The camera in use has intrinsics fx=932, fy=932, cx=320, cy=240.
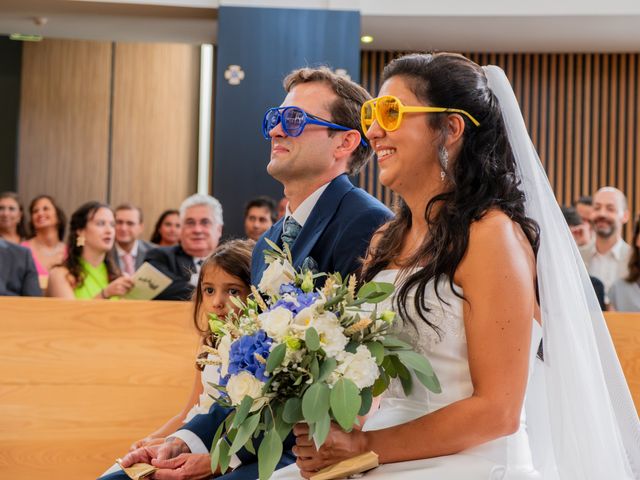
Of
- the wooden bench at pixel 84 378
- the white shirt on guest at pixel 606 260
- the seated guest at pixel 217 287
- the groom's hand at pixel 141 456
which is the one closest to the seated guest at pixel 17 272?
the wooden bench at pixel 84 378

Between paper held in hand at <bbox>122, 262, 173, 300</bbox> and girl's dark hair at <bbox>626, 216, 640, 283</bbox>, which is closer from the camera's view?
paper held in hand at <bbox>122, 262, 173, 300</bbox>

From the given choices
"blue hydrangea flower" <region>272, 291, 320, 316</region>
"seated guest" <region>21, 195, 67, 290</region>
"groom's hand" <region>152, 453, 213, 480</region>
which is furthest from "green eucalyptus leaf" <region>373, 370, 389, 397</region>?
"seated guest" <region>21, 195, 67, 290</region>

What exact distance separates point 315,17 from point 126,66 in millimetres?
3622

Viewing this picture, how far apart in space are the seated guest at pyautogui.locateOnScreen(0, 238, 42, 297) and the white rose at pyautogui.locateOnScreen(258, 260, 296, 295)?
323cm

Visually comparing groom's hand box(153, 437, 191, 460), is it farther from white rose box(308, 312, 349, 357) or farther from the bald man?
the bald man

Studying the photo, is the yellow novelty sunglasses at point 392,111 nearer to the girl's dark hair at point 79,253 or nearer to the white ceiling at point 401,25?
the girl's dark hair at point 79,253

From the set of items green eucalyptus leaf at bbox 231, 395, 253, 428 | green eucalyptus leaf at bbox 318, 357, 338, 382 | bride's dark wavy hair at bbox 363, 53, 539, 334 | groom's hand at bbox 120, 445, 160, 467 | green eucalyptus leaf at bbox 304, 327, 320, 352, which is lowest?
groom's hand at bbox 120, 445, 160, 467

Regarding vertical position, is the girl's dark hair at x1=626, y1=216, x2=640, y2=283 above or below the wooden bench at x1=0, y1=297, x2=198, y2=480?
above

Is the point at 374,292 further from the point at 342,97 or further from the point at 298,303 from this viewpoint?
the point at 342,97

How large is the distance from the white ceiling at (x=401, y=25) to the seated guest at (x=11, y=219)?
206 centimetres

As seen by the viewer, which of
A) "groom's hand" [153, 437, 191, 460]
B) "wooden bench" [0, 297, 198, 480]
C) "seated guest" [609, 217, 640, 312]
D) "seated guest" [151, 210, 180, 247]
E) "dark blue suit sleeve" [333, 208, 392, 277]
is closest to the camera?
"dark blue suit sleeve" [333, 208, 392, 277]

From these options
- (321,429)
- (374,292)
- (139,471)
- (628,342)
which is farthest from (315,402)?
(628,342)

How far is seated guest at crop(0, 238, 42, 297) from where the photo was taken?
5047 mm

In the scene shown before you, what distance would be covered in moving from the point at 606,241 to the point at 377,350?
192 inches
